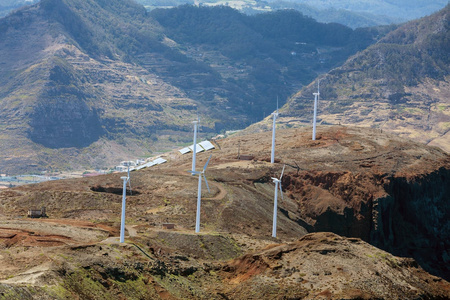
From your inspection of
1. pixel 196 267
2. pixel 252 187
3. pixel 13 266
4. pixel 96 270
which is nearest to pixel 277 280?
pixel 196 267

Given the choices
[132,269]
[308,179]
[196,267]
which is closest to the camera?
[132,269]

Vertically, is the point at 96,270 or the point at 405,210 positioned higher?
the point at 96,270

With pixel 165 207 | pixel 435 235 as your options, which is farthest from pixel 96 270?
pixel 435 235

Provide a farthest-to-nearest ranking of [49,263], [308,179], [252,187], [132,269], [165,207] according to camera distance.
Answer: [308,179] < [252,187] < [165,207] < [132,269] < [49,263]

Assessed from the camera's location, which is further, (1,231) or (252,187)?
(252,187)

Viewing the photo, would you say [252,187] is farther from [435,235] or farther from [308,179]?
[435,235]

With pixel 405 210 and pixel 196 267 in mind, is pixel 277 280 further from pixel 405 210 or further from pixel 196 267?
pixel 405 210
